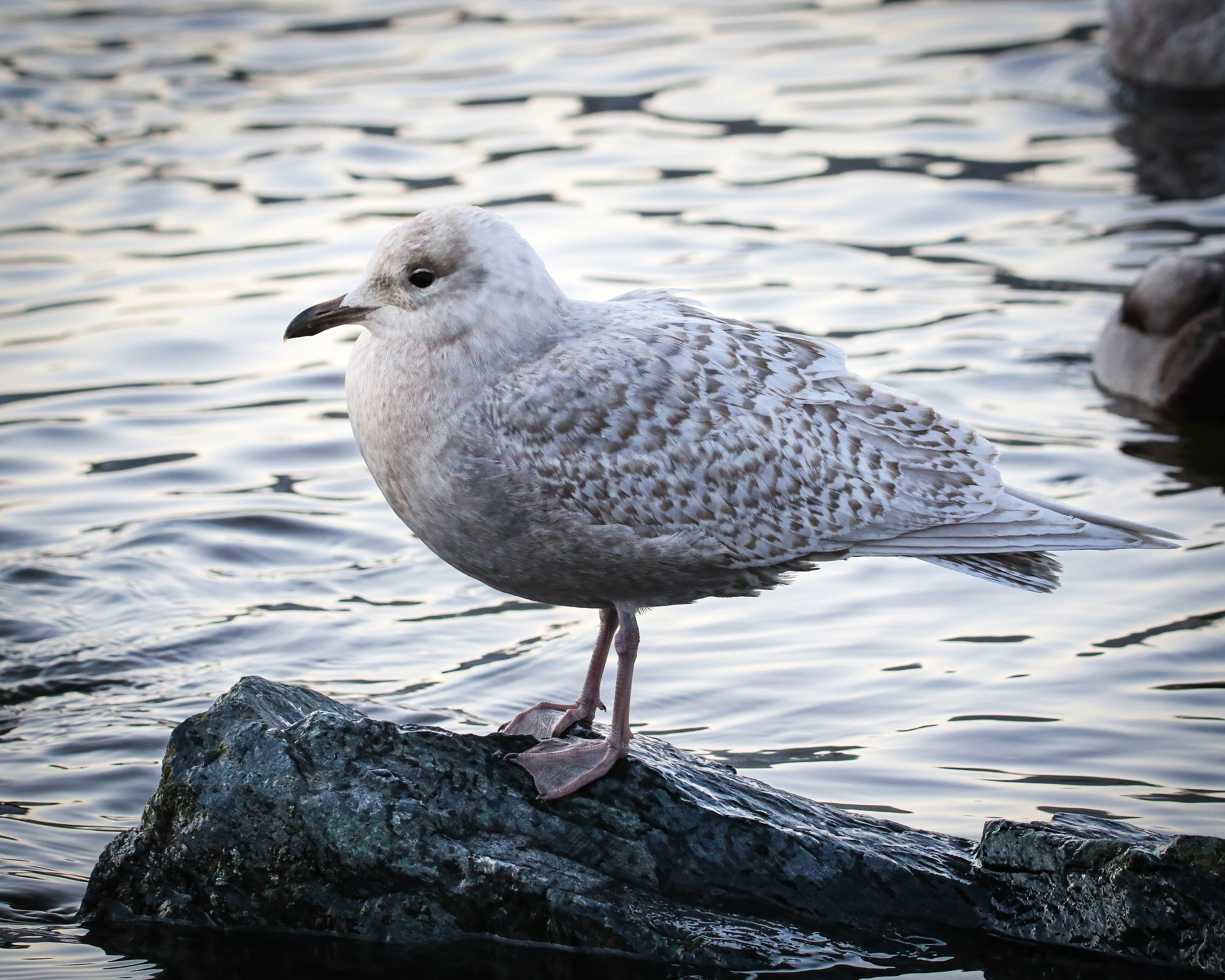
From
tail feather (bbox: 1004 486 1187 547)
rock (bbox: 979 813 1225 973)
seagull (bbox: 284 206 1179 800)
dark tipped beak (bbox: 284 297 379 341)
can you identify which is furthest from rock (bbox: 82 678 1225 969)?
dark tipped beak (bbox: 284 297 379 341)

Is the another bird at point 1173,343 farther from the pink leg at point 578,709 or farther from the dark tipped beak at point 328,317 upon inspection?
the dark tipped beak at point 328,317

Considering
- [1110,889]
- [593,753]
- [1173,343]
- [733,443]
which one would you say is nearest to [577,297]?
[1173,343]

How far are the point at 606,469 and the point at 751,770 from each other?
6.84ft

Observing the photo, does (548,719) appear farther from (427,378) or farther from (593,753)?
(427,378)

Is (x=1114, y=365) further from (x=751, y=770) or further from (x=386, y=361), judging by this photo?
(x=386, y=361)

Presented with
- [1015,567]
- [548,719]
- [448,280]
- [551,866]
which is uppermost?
[448,280]

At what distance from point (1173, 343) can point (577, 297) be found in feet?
14.1

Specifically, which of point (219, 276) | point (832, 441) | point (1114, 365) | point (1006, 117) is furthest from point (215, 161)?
point (832, 441)

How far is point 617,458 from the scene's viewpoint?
19.5 ft

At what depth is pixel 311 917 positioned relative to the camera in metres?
5.89

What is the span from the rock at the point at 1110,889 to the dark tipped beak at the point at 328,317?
2.79 meters

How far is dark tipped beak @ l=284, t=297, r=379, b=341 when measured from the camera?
5.93m

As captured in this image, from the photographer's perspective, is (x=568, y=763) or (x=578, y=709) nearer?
(x=568, y=763)

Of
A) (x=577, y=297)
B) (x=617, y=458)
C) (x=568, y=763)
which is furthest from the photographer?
(x=577, y=297)
